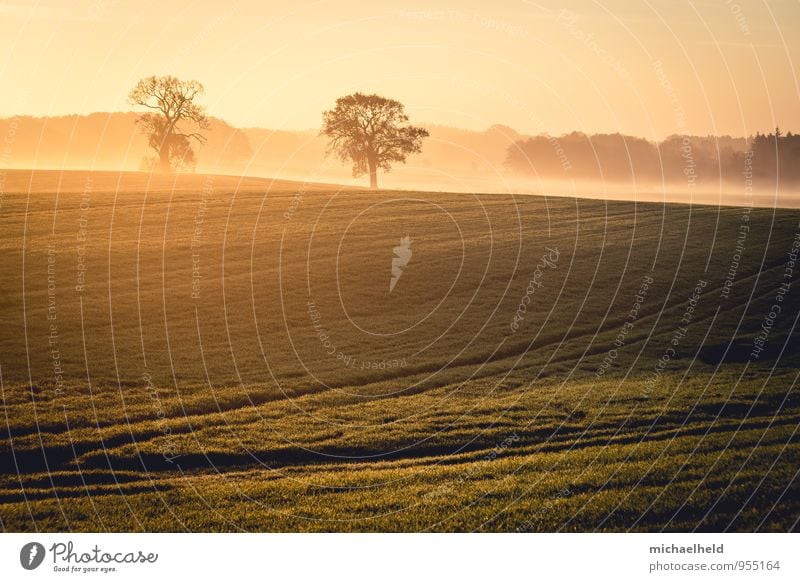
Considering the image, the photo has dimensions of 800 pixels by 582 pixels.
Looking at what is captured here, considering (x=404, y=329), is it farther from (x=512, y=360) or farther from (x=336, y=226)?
(x=336, y=226)

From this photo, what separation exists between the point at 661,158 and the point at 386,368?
40258 millimetres

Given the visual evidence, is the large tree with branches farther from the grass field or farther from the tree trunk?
the tree trunk

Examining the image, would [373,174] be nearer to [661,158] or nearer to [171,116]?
[171,116]

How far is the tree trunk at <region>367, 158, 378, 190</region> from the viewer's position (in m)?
65.7

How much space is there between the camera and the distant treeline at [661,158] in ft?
174

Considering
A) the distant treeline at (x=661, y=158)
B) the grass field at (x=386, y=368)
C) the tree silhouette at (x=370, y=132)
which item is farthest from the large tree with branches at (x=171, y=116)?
the distant treeline at (x=661, y=158)

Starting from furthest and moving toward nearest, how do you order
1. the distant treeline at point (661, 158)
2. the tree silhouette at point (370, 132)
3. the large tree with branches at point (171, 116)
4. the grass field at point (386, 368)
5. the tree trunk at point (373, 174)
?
the tree trunk at point (373, 174)
the tree silhouette at point (370, 132)
the large tree with branches at point (171, 116)
the distant treeline at point (661, 158)
the grass field at point (386, 368)

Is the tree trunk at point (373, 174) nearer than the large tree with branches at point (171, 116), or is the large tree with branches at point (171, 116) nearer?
the large tree with branches at point (171, 116)

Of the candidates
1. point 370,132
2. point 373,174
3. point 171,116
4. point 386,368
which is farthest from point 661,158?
point 386,368

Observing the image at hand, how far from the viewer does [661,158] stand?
64188 millimetres

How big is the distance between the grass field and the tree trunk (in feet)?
15.9

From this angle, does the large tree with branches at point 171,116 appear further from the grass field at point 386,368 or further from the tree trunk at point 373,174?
the tree trunk at point 373,174

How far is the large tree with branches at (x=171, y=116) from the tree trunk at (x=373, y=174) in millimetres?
13672

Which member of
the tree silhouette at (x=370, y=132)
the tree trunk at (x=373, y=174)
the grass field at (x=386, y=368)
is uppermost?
the tree silhouette at (x=370, y=132)
